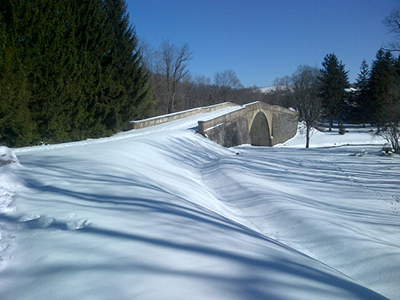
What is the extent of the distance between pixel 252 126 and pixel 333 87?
68.3 ft

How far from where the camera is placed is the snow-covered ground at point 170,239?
234 cm

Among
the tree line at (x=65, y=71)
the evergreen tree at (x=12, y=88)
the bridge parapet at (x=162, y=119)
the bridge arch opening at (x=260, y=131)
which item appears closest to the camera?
the evergreen tree at (x=12, y=88)

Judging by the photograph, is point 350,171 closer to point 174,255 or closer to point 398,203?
point 398,203

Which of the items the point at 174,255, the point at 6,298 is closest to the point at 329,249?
the point at 174,255

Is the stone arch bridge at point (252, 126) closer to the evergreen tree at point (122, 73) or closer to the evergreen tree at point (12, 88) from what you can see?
the evergreen tree at point (122, 73)

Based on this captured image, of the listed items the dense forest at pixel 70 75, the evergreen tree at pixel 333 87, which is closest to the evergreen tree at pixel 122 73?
the dense forest at pixel 70 75

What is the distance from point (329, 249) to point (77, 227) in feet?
13.6

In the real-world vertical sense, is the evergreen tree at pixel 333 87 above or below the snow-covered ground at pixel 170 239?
above

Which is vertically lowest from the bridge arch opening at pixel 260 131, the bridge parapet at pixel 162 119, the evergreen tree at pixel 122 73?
the bridge arch opening at pixel 260 131

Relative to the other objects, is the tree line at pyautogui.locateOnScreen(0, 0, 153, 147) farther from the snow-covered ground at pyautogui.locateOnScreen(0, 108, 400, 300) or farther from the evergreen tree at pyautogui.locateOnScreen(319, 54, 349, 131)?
the evergreen tree at pyautogui.locateOnScreen(319, 54, 349, 131)

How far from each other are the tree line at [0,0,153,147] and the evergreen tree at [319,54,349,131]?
35.8 meters

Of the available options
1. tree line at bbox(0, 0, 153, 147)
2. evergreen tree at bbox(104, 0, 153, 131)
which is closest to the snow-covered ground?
tree line at bbox(0, 0, 153, 147)

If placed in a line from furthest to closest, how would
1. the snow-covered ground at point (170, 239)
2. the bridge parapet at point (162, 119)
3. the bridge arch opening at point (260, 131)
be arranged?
the bridge arch opening at point (260, 131)
the bridge parapet at point (162, 119)
the snow-covered ground at point (170, 239)

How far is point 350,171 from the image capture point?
40.5ft
